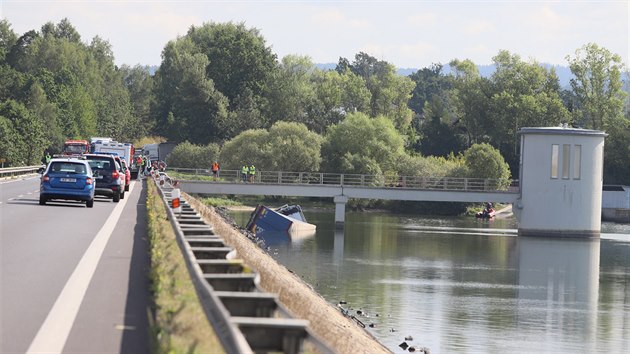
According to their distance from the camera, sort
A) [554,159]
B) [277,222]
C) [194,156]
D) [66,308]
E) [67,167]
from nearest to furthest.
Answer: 1. [66,308]
2. [67,167]
3. [277,222]
4. [554,159]
5. [194,156]

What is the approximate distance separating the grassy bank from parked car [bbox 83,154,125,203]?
2644cm

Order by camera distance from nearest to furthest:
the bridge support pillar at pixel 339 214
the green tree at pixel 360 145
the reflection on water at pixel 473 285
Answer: the reflection on water at pixel 473 285
the bridge support pillar at pixel 339 214
the green tree at pixel 360 145

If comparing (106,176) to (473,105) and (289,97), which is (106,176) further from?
(473,105)

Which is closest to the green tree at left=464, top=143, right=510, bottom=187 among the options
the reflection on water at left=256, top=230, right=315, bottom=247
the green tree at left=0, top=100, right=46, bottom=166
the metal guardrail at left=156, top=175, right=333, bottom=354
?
the reflection on water at left=256, top=230, right=315, bottom=247

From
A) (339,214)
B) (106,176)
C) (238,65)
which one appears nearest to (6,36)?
(238,65)

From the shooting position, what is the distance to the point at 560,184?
8581 cm

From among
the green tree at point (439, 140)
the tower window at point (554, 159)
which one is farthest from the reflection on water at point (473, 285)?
the green tree at point (439, 140)

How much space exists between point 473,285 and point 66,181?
19.7 metres

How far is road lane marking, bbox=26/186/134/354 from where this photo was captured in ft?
39.0

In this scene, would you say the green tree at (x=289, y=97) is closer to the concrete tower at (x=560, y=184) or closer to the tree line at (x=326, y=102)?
the tree line at (x=326, y=102)

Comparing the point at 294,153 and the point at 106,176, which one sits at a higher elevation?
the point at 294,153

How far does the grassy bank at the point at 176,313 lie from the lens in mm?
9844

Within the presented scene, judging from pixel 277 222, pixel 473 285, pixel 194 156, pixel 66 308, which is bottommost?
pixel 473 285

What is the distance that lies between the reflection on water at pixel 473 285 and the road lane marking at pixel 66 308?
12450mm
